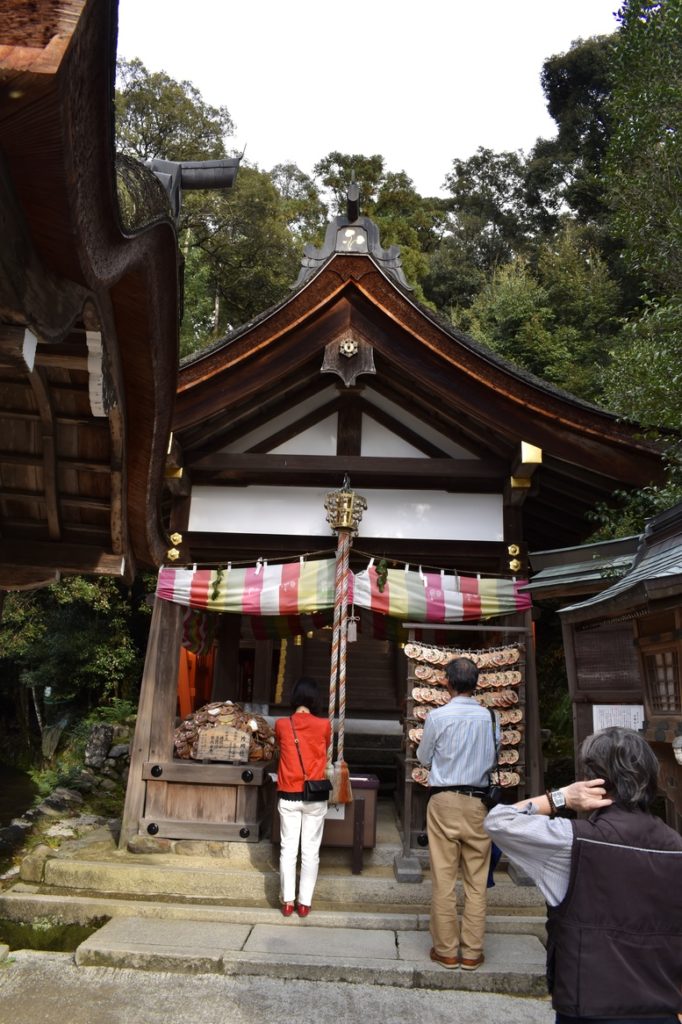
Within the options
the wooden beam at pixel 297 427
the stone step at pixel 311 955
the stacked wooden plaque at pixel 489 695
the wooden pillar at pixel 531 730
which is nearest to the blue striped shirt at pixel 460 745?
the stone step at pixel 311 955

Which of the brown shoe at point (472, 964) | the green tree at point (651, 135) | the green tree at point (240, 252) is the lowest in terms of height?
the brown shoe at point (472, 964)

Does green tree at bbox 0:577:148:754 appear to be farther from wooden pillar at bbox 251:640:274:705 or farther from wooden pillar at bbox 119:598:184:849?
wooden pillar at bbox 119:598:184:849

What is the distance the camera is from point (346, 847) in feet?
22.0

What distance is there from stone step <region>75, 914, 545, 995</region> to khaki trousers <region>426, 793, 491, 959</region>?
185 millimetres

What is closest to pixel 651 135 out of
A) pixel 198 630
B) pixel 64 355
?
pixel 64 355

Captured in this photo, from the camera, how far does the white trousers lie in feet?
18.8

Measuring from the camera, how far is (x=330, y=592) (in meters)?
7.63

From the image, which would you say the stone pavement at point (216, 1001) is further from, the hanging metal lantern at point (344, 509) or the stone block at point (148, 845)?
the hanging metal lantern at point (344, 509)

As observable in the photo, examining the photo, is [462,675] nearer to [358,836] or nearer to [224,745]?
[358,836]

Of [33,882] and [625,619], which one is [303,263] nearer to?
[625,619]

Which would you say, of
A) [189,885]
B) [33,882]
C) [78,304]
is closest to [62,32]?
[78,304]

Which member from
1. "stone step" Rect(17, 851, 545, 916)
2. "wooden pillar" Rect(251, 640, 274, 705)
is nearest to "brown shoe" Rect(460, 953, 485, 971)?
"stone step" Rect(17, 851, 545, 916)

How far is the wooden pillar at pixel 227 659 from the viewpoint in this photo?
10977 mm

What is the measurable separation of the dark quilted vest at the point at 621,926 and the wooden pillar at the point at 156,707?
5714 mm
